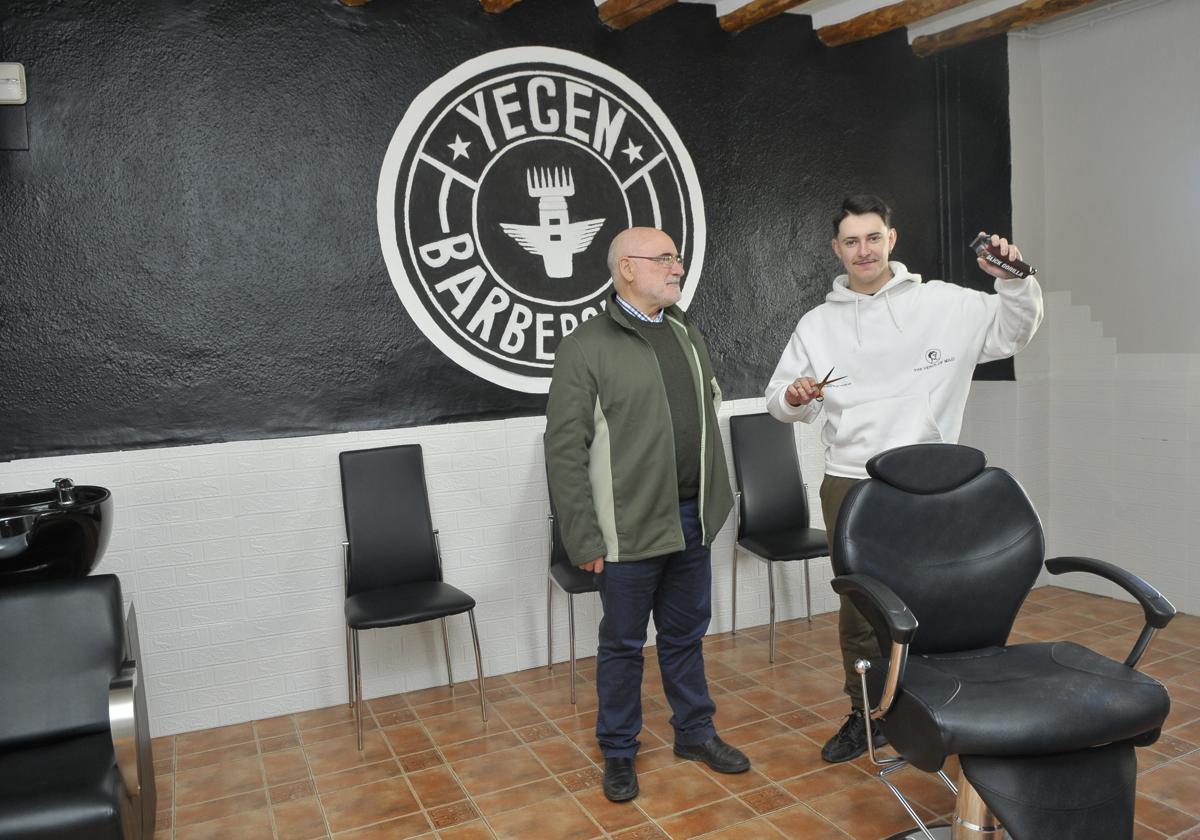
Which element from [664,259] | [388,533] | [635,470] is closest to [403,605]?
[388,533]

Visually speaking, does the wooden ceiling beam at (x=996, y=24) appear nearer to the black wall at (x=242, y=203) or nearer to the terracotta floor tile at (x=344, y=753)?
the black wall at (x=242, y=203)

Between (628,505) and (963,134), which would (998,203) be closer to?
(963,134)

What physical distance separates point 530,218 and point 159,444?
172 centimetres

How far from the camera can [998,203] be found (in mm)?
5098

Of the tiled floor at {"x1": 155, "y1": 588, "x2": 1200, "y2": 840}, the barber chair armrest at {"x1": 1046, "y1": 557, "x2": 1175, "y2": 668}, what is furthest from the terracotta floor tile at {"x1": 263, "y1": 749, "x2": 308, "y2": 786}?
the barber chair armrest at {"x1": 1046, "y1": 557, "x2": 1175, "y2": 668}

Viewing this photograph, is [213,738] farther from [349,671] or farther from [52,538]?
[52,538]

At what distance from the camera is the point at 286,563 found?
3867 millimetres

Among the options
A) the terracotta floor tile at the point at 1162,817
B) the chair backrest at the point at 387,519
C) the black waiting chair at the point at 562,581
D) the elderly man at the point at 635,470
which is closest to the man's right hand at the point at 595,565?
the elderly man at the point at 635,470

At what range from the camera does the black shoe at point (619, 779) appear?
302 centimetres

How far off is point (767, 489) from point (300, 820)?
2380 mm

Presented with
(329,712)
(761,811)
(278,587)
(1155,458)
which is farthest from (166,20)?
(1155,458)

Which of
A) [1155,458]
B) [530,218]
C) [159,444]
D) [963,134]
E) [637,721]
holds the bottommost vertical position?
[637,721]

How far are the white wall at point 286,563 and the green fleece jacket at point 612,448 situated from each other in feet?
3.83

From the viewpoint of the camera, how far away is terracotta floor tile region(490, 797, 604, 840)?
2846 millimetres
